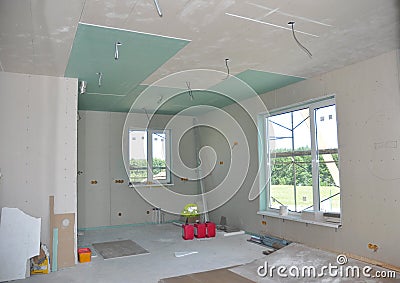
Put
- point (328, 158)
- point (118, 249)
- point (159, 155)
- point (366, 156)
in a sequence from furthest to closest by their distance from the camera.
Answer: point (159, 155) → point (118, 249) → point (328, 158) → point (366, 156)

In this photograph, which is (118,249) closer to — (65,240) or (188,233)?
(65,240)

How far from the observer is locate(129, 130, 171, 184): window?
782cm

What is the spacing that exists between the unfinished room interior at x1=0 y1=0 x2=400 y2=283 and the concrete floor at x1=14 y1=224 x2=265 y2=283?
0.11ft

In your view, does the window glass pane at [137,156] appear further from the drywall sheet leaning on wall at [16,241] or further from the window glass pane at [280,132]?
the drywall sheet leaning on wall at [16,241]

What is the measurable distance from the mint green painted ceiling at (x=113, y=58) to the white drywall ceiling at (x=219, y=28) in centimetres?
13

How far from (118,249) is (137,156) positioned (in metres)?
2.94

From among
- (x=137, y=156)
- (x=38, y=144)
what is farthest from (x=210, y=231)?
(x=38, y=144)

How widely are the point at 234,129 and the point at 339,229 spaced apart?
120 inches

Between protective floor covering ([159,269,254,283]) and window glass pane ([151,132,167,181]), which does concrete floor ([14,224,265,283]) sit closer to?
protective floor covering ([159,269,254,283])

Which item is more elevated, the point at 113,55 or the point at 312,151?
the point at 113,55

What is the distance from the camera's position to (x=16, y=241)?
4.05 meters

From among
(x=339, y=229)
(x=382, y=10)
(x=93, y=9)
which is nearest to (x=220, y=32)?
(x=93, y=9)

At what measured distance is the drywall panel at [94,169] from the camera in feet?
A: 23.6

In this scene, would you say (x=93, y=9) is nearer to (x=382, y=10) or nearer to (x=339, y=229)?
(x=382, y=10)
